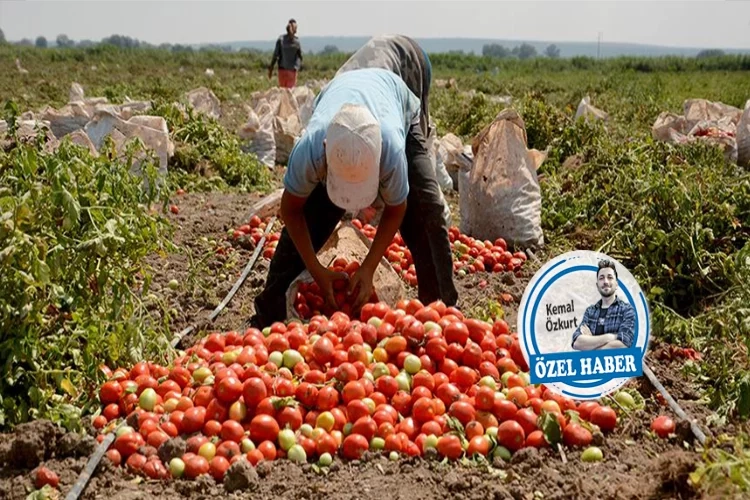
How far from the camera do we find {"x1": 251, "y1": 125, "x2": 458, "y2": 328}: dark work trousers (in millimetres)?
4473

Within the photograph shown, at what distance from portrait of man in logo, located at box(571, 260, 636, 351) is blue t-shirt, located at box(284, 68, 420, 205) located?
126cm

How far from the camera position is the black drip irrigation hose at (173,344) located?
291cm

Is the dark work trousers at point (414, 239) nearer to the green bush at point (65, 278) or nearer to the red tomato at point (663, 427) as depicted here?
the green bush at point (65, 278)

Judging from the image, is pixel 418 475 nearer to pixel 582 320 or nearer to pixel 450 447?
pixel 450 447

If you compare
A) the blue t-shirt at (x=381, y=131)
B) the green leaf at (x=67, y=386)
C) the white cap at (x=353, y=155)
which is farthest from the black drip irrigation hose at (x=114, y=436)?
the white cap at (x=353, y=155)

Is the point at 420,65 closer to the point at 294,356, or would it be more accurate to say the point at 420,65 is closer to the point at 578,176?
the point at 294,356

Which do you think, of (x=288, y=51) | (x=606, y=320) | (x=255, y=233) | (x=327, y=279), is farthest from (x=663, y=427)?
(x=288, y=51)

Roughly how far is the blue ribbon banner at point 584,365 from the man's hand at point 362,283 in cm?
139

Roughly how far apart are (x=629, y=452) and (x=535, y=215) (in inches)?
128

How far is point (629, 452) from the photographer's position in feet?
10.2

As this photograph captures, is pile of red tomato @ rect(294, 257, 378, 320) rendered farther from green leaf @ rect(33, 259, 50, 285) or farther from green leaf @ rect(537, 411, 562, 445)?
green leaf @ rect(33, 259, 50, 285)

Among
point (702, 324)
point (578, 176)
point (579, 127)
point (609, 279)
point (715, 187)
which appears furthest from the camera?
point (579, 127)

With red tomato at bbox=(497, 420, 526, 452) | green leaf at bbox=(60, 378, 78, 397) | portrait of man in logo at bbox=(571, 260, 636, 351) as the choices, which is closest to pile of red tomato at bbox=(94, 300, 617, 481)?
red tomato at bbox=(497, 420, 526, 452)

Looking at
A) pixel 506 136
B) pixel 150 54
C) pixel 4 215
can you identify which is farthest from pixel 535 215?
pixel 150 54
